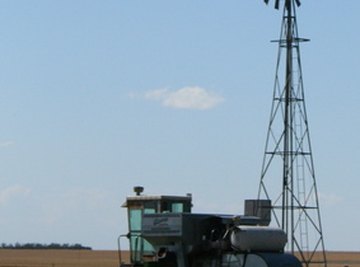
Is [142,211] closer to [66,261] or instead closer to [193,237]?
[193,237]

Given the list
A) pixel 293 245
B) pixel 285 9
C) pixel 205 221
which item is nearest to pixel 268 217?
pixel 205 221

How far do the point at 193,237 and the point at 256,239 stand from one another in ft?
5.49

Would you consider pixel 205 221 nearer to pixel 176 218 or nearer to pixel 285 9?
pixel 176 218

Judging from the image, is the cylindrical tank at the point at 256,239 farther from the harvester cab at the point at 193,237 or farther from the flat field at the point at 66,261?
the flat field at the point at 66,261

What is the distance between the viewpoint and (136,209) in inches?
1097

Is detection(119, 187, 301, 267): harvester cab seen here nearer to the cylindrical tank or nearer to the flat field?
the cylindrical tank

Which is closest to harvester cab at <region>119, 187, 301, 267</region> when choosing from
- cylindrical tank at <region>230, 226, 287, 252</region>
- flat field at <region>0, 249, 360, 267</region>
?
cylindrical tank at <region>230, 226, 287, 252</region>

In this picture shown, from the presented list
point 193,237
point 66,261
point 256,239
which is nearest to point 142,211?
point 193,237

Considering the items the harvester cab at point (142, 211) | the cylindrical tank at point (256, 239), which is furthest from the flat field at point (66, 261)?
the cylindrical tank at point (256, 239)

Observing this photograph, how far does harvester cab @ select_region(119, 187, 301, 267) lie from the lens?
2559cm

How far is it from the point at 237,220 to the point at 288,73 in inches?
620

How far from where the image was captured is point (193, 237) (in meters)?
26.6

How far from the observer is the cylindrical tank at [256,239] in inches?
1006

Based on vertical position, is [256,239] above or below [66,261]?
above
